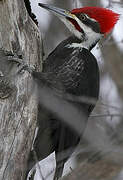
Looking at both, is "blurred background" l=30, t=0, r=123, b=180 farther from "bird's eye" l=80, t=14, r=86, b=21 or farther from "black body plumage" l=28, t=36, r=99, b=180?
"bird's eye" l=80, t=14, r=86, b=21

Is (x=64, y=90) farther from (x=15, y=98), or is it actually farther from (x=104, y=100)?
(x=104, y=100)

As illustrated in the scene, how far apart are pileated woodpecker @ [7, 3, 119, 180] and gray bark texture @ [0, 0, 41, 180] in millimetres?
136

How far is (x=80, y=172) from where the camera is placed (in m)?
2.57

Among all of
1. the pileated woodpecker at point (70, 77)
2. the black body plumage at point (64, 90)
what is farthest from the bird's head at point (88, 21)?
the black body plumage at point (64, 90)

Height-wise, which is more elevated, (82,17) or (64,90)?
(82,17)

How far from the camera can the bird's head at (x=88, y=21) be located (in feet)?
12.6

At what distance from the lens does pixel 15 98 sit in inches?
131

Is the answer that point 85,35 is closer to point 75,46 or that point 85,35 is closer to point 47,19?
point 75,46

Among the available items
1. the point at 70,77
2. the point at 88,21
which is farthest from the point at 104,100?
the point at 88,21

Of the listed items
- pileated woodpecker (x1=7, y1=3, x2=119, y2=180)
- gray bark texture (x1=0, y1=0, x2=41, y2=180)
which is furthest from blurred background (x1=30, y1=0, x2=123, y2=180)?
gray bark texture (x1=0, y1=0, x2=41, y2=180)

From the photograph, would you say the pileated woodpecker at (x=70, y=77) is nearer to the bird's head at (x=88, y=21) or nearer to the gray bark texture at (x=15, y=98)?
the bird's head at (x=88, y=21)

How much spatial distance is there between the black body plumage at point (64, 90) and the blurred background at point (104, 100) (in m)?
0.10

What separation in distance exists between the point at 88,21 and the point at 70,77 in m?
0.61

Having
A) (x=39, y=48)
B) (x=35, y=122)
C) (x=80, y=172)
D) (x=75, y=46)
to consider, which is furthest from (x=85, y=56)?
(x=80, y=172)
